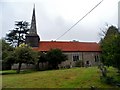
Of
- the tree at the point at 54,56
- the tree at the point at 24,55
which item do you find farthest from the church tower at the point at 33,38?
the tree at the point at 24,55

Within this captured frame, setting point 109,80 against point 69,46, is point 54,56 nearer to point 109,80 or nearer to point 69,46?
point 69,46

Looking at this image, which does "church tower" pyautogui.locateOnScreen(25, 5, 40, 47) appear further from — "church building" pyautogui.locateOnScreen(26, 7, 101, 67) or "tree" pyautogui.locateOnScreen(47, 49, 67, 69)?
"tree" pyautogui.locateOnScreen(47, 49, 67, 69)

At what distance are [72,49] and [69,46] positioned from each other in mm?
1667

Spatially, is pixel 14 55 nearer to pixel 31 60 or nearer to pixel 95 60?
pixel 31 60

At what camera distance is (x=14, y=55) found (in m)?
46.5

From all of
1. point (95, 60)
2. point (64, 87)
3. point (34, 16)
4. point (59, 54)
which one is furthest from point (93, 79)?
point (34, 16)

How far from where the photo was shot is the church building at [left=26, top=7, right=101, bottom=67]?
62719 mm

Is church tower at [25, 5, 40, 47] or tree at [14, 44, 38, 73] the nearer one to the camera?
tree at [14, 44, 38, 73]

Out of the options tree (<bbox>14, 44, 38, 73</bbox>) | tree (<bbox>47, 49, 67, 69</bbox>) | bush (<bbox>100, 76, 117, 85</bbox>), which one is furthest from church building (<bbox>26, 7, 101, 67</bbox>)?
bush (<bbox>100, 76, 117, 85</bbox>)

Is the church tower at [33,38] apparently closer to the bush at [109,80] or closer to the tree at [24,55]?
the tree at [24,55]

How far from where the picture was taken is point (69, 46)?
6481 centimetres

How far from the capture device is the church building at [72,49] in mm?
62719

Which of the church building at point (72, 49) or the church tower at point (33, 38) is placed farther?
the church tower at point (33, 38)

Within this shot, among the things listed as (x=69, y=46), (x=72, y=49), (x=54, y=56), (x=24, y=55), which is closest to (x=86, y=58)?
(x=72, y=49)
